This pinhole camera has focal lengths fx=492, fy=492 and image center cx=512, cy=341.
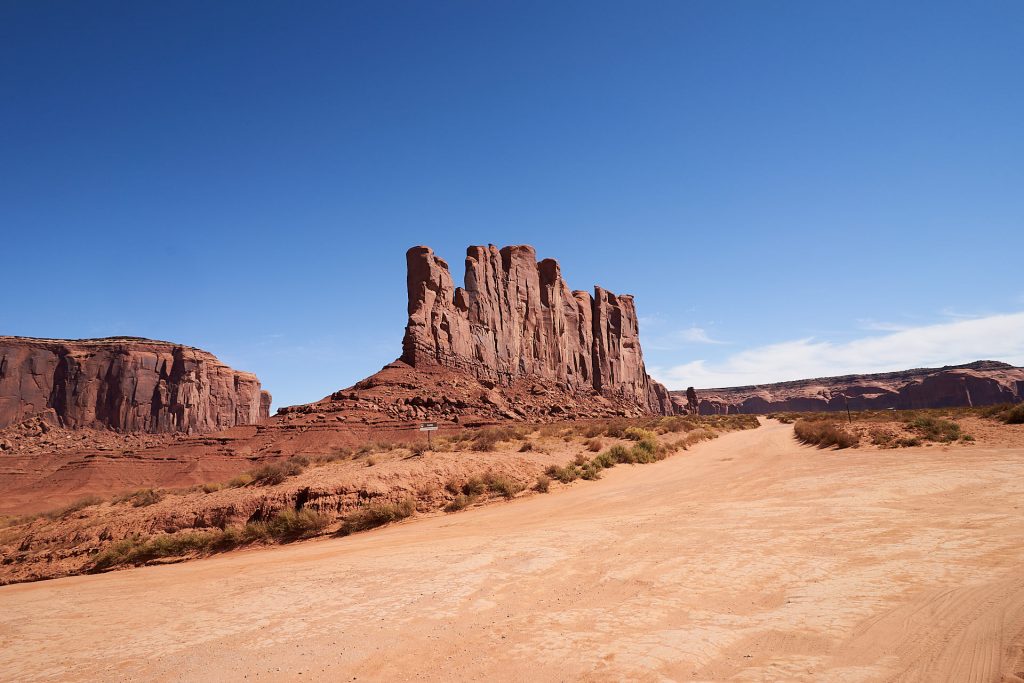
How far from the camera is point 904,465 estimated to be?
1508cm

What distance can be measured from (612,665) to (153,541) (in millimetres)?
12780

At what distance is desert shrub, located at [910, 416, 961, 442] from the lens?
20720 mm

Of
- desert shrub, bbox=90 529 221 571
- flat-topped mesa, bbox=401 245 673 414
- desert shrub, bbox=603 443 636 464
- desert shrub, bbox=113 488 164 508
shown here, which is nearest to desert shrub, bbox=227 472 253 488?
desert shrub, bbox=113 488 164 508

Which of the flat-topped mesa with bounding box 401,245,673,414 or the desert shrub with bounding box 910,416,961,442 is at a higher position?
the flat-topped mesa with bounding box 401,245,673,414

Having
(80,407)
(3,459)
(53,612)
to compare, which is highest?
(80,407)

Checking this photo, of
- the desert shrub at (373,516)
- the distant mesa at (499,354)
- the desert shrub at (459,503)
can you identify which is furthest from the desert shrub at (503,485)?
the distant mesa at (499,354)

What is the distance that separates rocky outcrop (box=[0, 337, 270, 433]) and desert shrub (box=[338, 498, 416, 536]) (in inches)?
2710

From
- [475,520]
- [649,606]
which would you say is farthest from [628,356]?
[649,606]

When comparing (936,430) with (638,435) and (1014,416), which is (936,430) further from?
(638,435)

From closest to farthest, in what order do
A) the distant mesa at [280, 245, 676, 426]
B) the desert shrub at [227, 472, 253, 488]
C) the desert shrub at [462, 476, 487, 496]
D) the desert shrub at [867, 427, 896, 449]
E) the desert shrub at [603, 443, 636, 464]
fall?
1. the desert shrub at [462, 476, 487, 496]
2. the desert shrub at [227, 472, 253, 488]
3. the desert shrub at [603, 443, 636, 464]
4. the desert shrub at [867, 427, 896, 449]
5. the distant mesa at [280, 245, 676, 426]

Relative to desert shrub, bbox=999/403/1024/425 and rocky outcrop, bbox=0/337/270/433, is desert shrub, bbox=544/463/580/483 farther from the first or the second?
rocky outcrop, bbox=0/337/270/433

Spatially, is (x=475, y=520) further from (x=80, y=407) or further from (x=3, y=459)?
(x=80, y=407)

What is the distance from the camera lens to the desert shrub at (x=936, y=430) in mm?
20720

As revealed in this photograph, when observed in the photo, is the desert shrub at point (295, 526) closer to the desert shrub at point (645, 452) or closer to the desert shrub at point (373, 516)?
the desert shrub at point (373, 516)
